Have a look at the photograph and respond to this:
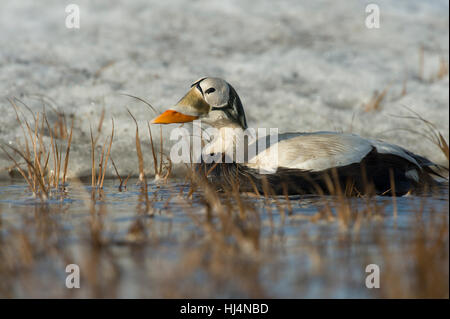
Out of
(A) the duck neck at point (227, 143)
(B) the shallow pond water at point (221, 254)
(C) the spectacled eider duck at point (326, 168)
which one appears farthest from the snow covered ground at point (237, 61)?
(B) the shallow pond water at point (221, 254)

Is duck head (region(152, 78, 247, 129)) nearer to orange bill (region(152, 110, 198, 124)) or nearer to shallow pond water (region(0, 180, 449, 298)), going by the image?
orange bill (region(152, 110, 198, 124))

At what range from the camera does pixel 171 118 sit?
13.8 ft

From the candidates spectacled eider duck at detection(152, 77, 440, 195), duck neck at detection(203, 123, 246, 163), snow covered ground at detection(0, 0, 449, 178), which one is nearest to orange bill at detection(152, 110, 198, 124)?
duck neck at detection(203, 123, 246, 163)

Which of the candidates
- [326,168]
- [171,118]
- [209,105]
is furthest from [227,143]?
[326,168]

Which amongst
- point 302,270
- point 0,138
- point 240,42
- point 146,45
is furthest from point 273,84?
point 302,270

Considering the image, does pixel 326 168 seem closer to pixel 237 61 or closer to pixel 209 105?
pixel 209 105

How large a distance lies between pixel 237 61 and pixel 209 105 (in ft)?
13.4

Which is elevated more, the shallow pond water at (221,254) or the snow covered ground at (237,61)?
the snow covered ground at (237,61)

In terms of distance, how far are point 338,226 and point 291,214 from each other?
1.37 ft

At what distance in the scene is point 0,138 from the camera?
5496 mm

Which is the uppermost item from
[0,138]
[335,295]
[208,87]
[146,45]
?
[146,45]

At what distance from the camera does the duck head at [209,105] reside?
4273 millimetres

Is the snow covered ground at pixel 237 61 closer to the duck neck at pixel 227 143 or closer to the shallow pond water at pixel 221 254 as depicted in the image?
the duck neck at pixel 227 143
